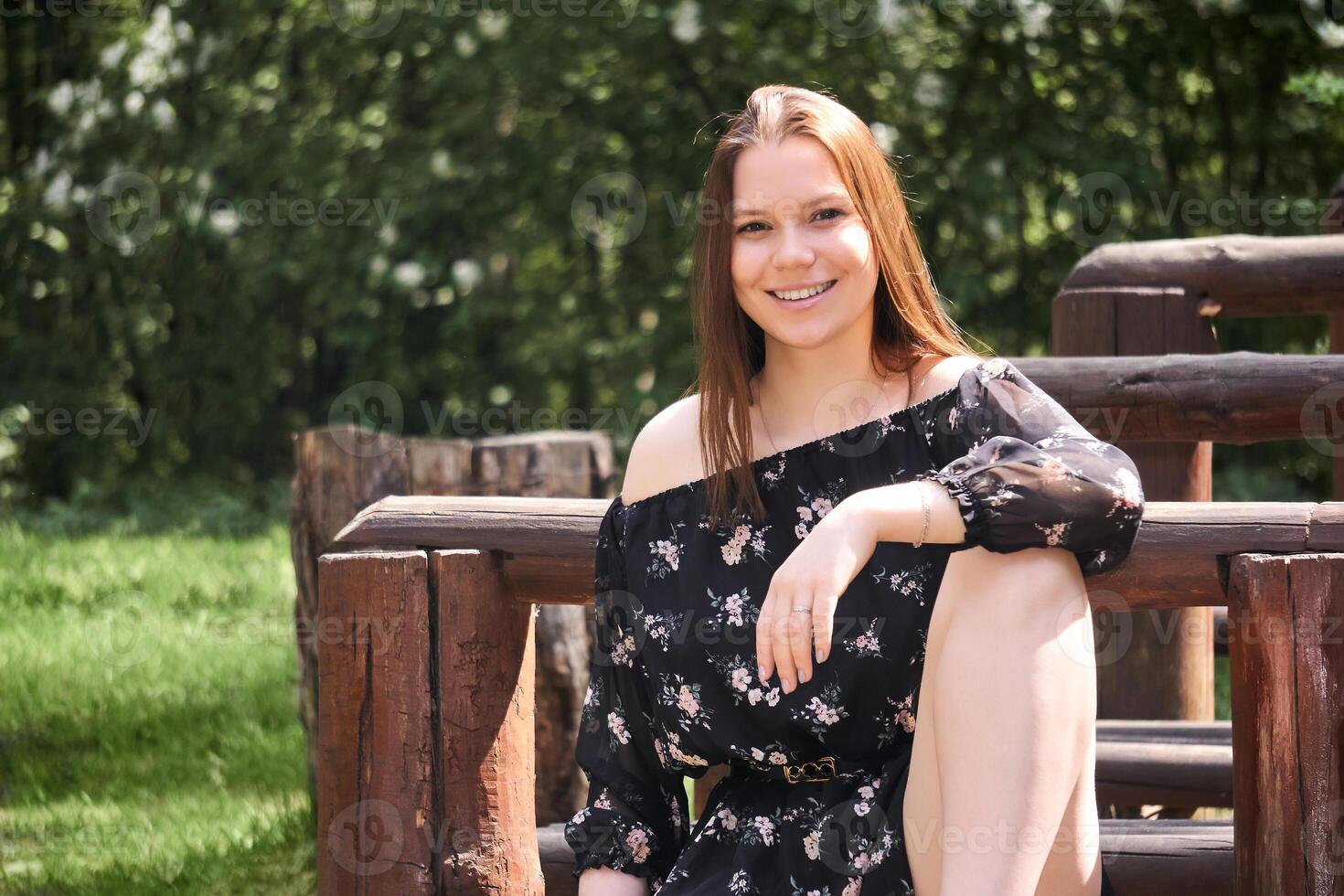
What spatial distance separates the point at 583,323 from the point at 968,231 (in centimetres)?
199

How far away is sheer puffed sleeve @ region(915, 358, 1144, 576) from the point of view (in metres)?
1.99

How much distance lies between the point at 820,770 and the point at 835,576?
17.5 inches

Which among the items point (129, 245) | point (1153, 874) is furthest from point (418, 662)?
point (129, 245)

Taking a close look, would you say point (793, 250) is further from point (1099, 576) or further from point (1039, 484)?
point (1099, 576)

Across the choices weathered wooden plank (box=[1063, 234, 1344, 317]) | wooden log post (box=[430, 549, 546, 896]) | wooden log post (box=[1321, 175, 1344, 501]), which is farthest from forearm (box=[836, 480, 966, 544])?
wooden log post (box=[1321, 175, 1344, 501])

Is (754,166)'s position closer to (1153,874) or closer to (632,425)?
(1153,874)

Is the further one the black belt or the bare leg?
the black belt

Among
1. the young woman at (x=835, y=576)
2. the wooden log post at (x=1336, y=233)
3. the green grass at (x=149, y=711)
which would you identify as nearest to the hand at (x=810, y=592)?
the young woman at (x=835, y=576)

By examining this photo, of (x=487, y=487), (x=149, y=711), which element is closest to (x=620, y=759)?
(x=487, y=487)

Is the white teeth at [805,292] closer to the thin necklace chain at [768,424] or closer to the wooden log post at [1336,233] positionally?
the thin necklace chain at [768,424]

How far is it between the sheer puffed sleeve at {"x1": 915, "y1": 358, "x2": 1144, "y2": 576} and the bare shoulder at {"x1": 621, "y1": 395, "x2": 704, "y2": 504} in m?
0.41

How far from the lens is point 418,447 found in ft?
12.4

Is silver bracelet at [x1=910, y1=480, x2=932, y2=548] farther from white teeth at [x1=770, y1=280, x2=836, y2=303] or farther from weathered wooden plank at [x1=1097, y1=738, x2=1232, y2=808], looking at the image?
weathered wooden plank at [x1=1097, y1=738, x2=1232, y2=808]

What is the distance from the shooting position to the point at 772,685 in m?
2.27
